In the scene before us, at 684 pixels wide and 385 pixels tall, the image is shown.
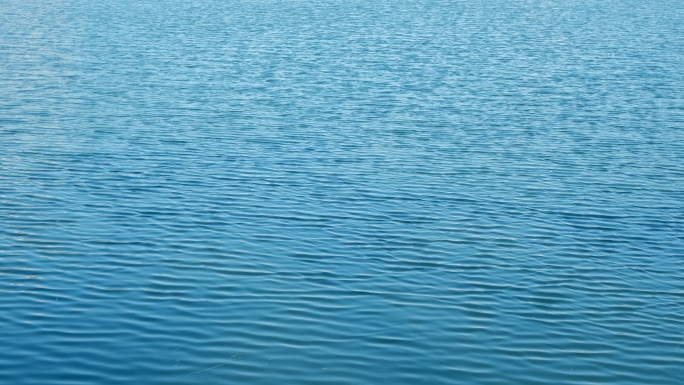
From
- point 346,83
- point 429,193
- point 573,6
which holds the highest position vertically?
point 429,193

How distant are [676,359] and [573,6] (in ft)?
281

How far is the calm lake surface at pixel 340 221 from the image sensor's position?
18.7m

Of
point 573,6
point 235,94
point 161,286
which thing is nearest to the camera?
point 161,286

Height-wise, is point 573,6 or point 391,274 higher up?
point 391,274

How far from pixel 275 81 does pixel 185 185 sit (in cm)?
2100

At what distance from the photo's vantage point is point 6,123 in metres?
38.2

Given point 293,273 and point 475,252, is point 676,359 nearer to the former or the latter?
point 475,252

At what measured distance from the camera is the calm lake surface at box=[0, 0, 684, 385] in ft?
61.4

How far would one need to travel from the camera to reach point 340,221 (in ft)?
88.5

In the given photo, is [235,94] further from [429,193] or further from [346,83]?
[429,193]

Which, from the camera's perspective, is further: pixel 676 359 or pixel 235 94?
pixel 235 94

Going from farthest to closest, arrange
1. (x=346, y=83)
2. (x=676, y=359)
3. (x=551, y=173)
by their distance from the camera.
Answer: (x=346, y=83) → (x=551, y=173) → (x=676, y=359)

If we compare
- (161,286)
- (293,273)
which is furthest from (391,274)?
(161,286)

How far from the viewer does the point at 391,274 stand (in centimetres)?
2294
